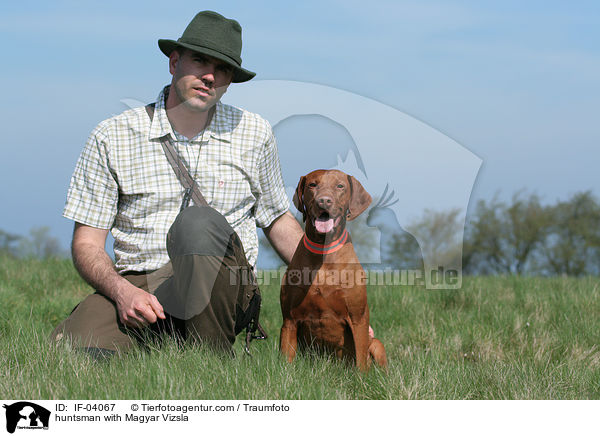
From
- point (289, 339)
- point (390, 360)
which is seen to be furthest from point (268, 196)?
point (390, 360)

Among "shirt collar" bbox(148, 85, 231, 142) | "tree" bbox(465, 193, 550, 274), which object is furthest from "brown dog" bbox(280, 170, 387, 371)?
"tree" bbox(465, 193, 550, 274)

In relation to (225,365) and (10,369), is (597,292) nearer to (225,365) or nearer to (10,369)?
(225,365)

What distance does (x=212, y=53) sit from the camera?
12.4 feet

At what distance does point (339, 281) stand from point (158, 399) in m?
1.30

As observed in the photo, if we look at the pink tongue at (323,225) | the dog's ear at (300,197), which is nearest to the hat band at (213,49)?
the dog's ear at (300,197)

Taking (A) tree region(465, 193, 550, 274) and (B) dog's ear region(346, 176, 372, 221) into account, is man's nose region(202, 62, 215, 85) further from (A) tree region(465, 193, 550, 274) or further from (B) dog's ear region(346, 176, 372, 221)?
(A) tree region(465, 193, 550, 274)

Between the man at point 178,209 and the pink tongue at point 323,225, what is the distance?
628 millimetres

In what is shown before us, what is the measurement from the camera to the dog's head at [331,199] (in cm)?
339

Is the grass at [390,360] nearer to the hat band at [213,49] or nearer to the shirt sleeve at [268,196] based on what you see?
the shirt sleeve at [268,196]

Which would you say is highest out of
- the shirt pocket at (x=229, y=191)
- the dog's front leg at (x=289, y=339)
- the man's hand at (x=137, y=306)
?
the shirt pocket at (x=229, y=191)

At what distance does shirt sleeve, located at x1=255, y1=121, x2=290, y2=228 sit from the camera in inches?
169

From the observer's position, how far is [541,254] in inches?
746

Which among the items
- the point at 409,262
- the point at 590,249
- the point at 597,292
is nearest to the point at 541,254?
the point at 590,249
